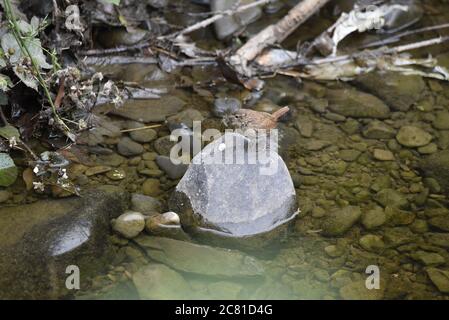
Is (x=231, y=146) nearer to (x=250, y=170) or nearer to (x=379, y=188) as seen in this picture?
(x=250, y=170)

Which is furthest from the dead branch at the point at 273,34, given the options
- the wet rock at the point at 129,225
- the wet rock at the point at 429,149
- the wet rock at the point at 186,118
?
the wet rock at the point at 129,225

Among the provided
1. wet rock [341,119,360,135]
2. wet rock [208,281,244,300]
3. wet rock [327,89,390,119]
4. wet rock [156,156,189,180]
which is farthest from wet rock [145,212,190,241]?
wet rock [327,89,390,119]

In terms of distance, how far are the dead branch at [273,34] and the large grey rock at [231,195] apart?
1.28 metres

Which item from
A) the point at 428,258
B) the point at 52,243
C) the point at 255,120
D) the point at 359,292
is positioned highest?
the point at 255,120

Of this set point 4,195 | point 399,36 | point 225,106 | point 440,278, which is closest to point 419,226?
point 440,278

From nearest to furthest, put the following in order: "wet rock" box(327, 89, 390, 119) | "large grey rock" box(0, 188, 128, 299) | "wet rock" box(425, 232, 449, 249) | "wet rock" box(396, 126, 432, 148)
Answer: "large grey rock" box(0, 188, 128, 299) < "wet rock" box(425, 232, 449, 249) < "wet rock" box(396, 126, 432, 148) < "wet rock" box(327, 89, 390, 119)

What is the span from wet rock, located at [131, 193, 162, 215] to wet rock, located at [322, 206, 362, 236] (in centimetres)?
97

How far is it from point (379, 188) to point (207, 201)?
45.5 inches

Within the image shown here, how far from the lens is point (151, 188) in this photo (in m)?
3.30

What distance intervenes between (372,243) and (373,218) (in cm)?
19

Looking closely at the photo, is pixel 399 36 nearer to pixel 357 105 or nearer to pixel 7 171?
pixel 357 105

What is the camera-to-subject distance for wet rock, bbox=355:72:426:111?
13.4 feet

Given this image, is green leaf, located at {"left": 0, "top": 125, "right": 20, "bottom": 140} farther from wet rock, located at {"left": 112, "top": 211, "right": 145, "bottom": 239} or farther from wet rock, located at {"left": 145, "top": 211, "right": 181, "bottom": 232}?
wet rock, located at {"left": 145, "top": 211, "right": 181, "bottom": 232}

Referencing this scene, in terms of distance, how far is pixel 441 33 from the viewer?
4.83m
